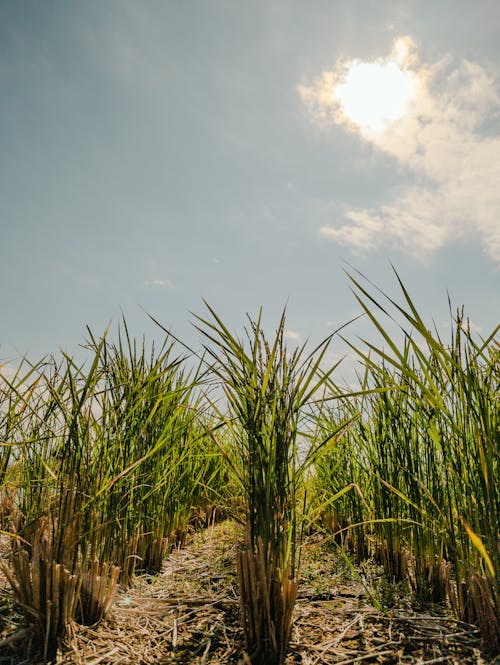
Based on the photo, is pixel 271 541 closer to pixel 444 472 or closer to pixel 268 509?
pixel 268 509

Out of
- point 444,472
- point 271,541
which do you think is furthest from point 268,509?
point 444,472

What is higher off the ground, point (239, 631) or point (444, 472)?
point (444, 472)

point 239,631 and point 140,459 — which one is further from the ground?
point 140,459

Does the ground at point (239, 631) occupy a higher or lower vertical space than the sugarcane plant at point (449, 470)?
lower

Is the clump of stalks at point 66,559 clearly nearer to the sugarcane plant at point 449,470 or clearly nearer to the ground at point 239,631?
the ground at point 239,631

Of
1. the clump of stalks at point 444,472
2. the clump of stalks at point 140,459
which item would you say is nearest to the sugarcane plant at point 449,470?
the clump of stalks at point 444,472

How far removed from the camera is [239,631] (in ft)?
4.81

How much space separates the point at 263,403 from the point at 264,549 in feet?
1.36

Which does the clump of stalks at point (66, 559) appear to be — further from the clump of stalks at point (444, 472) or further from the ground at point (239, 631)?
the clump of stalks at point (444, 472)

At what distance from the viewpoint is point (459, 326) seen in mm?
1439

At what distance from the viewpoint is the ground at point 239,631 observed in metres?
1.29

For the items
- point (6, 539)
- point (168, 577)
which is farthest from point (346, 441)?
point (6, 539)

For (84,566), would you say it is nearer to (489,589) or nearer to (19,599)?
(19,599)

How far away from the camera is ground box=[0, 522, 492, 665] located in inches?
50.9
